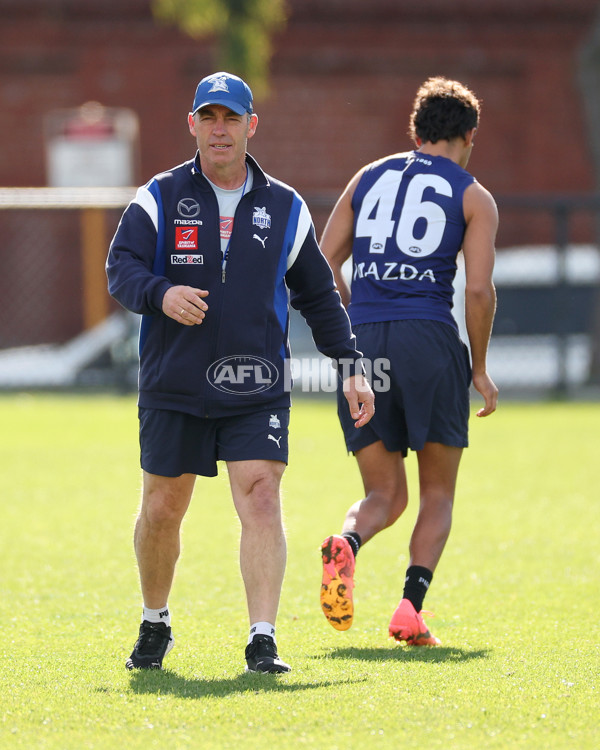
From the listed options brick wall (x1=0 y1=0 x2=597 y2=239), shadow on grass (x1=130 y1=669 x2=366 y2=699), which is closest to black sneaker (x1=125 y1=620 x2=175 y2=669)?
shadow on grass (x1=130 y1=669 x2=366 y2=699)

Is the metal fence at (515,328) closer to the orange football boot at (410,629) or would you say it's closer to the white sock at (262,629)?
the orange football boot at (410,629)

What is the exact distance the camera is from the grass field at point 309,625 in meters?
3.99

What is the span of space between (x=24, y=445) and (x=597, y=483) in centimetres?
497

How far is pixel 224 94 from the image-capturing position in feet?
15.8

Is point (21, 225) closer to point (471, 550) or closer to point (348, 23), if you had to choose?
point (348, 23)

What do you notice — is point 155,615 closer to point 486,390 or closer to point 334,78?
point 486,390

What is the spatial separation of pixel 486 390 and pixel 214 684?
1726 mm

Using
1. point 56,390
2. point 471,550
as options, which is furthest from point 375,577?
point 56,390

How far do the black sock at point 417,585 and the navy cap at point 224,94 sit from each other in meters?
1.91

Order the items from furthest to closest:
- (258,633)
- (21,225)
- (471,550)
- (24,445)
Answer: (21,225) < (24,445) < (471,550) < (258,633)

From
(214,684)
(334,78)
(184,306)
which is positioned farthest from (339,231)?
(334,78)

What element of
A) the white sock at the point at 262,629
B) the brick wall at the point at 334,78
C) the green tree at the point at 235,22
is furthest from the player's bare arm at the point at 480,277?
the brick wall at the point at 334,78

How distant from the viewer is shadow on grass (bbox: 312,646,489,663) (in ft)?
16.3

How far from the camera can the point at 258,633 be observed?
15.5ft
